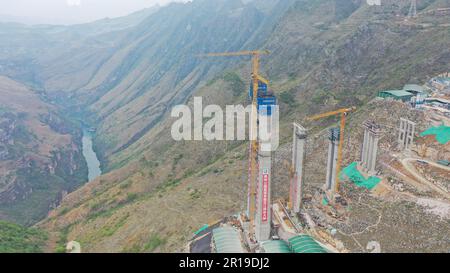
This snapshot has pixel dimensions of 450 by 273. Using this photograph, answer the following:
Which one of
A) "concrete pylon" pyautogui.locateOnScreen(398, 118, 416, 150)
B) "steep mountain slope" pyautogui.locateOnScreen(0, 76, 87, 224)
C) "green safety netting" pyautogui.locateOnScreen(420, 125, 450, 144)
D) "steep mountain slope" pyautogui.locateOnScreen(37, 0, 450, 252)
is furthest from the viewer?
"steep mountain slope" pyautogui.locateOnScreen(0, 76, 87, 224)

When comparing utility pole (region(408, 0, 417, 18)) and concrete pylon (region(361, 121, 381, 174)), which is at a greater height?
utility pole (region(408, 0, 417, 18))

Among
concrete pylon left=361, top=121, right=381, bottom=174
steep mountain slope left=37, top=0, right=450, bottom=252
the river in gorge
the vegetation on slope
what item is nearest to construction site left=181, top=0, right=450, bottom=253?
concrete pylon left=361, top=121, right=381, bottom=174

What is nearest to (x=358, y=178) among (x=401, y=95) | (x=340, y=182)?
(x=340, y=182)

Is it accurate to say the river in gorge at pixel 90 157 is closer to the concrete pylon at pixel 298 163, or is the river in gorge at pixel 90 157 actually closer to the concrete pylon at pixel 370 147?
the concrete pylon at pixel 298 163

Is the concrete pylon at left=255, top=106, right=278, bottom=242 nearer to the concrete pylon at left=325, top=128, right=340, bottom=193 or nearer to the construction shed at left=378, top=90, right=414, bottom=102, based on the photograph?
the concrete pylon at left=325, top=128, right=340, bottom=193

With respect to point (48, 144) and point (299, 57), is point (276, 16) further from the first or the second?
point (48, 144)

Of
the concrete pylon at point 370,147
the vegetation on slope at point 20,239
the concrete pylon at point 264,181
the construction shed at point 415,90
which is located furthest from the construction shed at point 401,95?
the vegetation on slope at point 20,239
